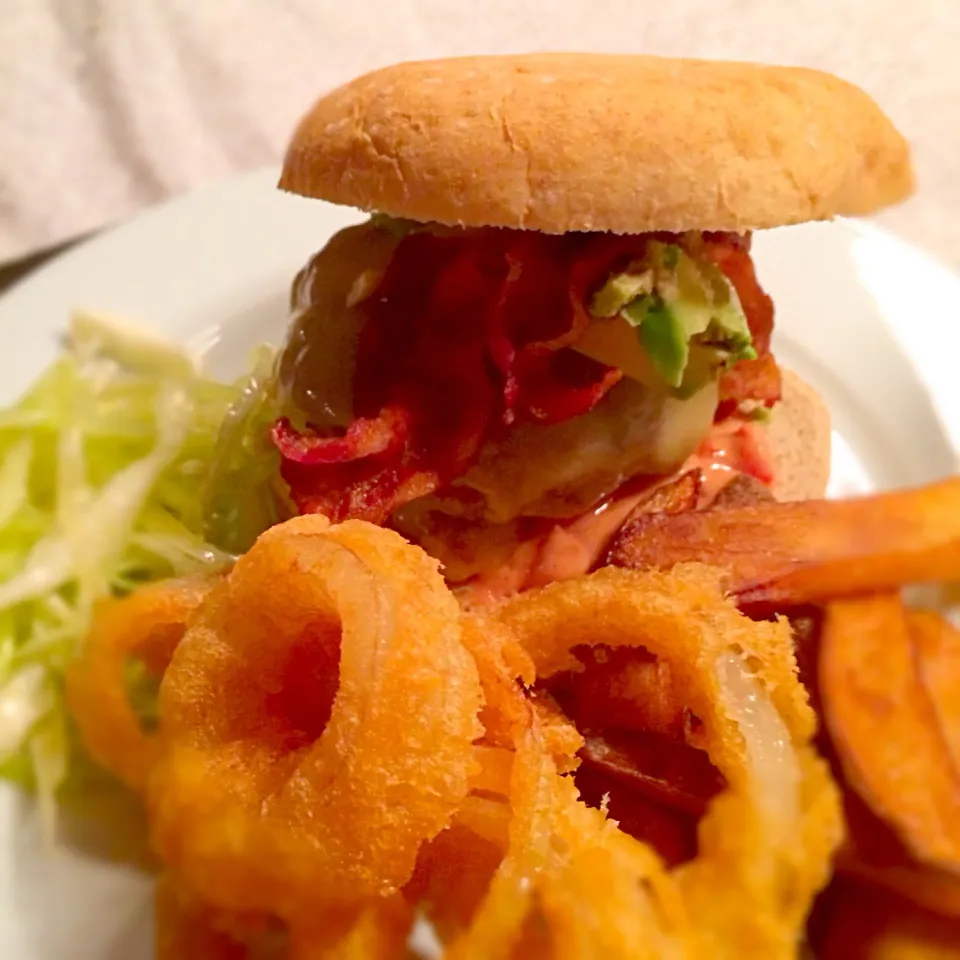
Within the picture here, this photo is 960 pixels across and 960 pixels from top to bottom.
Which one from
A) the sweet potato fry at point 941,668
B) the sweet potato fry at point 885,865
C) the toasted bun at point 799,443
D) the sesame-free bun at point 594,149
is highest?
the sesame-free bun at point 594,149

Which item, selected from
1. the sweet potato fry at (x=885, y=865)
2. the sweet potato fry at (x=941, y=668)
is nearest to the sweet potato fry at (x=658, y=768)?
the sweet potato fry at (x=885, y=865)

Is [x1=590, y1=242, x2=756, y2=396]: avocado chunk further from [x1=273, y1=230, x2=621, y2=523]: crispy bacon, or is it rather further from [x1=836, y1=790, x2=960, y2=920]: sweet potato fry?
[x1=836, y1=790, x2=960, y2=920]: sweet potato fry

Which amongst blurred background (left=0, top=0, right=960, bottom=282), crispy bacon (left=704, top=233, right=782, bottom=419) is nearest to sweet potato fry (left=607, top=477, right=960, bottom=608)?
crispy bacon (left=704, top=233, right=782, bottom=419)

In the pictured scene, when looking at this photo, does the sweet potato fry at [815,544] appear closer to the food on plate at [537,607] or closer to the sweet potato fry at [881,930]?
the food on plate at [537,607]

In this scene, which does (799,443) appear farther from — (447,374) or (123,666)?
(123,666)

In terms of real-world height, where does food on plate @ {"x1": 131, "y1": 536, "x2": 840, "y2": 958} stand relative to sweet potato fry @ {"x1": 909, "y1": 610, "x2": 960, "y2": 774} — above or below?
above

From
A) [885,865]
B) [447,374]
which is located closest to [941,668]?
[885,865]
